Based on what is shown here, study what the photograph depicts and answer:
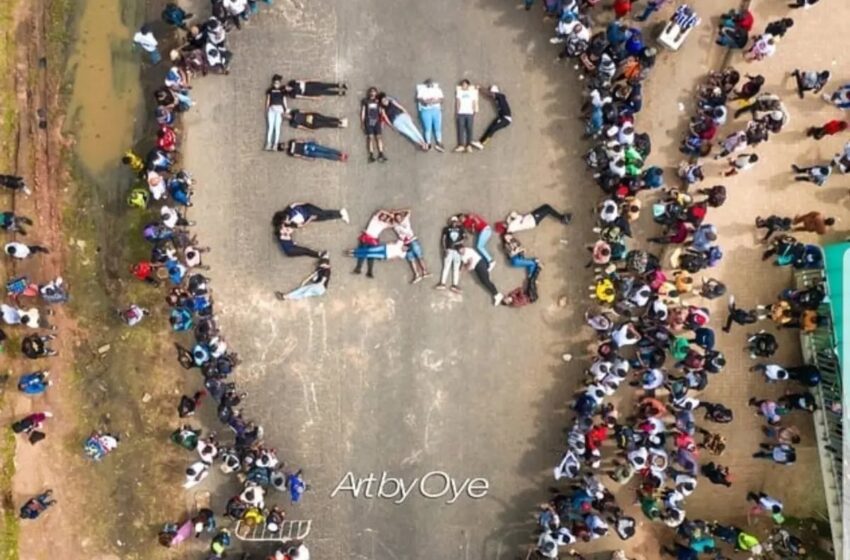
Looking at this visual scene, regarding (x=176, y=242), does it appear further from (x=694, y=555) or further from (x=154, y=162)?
(x=694, y=555)

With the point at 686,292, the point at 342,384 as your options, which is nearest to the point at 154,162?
the point at 342,384

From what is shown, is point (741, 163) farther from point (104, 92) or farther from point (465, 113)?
point (104, 92)

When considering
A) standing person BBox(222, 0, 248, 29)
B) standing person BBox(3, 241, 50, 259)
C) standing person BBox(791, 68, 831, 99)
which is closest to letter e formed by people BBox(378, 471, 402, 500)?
standing person BBox(3, 241, 50, 259)

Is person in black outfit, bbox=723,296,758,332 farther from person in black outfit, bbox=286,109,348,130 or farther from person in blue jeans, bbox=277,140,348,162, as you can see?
person in black outfit, bbox=286,109,348,130

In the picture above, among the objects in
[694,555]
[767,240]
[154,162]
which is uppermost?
[154,162]

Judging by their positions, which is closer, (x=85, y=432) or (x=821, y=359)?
(x=821, y=359)

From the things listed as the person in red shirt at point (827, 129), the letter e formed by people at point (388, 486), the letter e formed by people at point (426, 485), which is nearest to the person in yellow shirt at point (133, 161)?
the letter e formed by people at point (388, 486)

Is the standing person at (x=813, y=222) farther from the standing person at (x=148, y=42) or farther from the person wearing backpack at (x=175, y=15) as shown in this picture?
the standing person at (x=148, y=42)
